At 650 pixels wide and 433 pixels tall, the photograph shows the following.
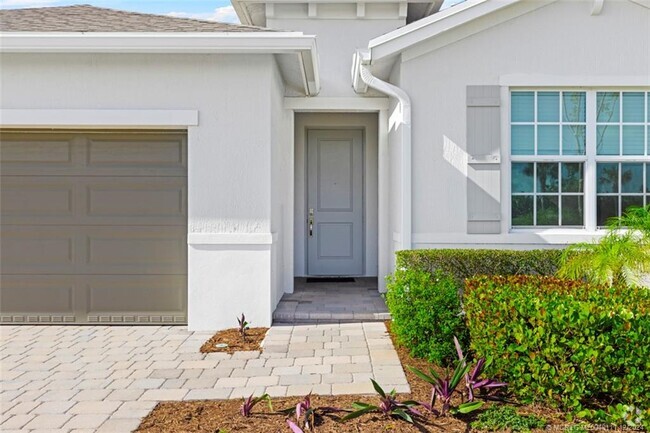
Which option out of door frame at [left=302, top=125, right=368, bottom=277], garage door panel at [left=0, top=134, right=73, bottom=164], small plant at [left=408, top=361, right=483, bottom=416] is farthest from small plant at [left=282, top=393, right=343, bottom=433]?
door frame at [left=302, top=125, right=368, bottom=277]

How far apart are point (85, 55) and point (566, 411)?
615 cm

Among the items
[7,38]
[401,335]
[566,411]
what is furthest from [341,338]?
[7,38]

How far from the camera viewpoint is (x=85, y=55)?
22.8 feet

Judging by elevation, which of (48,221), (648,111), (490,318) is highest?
(648,111)

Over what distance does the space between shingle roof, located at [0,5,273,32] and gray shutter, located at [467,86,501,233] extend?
2716 millimetres

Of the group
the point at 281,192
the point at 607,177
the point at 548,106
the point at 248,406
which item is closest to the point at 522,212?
the point at 607,177

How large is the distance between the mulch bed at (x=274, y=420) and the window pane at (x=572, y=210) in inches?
155

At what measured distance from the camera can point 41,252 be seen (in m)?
7.12

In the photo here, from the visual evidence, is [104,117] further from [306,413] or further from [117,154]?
[306,413]

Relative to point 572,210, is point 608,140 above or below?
above

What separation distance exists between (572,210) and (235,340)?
14.6 feet

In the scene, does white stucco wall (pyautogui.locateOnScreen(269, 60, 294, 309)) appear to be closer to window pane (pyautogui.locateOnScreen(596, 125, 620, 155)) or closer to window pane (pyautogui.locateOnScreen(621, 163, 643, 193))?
window pane (pyautogui.locateOnScreen(596, 125, 620, 155))

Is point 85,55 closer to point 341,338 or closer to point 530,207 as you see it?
point 341,338

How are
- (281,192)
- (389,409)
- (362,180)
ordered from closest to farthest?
1. (389,409)
2. (281,192)
3. (362,180)
